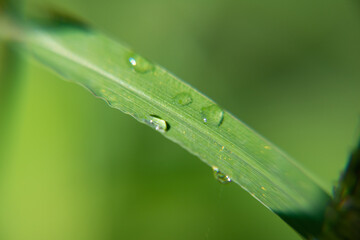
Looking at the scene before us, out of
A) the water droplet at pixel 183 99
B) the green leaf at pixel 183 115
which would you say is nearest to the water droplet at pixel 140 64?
the green leaf at pixel 183 115

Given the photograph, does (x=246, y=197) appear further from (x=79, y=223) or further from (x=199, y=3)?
(x=199, y=3)

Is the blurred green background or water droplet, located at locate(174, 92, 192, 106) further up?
water droplet, located at locate(174, 92, 192, 106)

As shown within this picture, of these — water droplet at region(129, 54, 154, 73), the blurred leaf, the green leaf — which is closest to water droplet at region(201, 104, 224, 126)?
the green leaf

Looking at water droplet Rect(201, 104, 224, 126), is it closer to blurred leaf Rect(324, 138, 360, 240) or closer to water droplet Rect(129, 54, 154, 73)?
water droplet Rect(129, 54, 154, 73)

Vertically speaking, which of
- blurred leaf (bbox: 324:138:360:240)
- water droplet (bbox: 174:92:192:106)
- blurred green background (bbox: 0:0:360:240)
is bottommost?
blurred green background (bbox: 0:0:360:240)

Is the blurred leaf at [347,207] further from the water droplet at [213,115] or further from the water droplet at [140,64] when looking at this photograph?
the water droplet at [140,64]

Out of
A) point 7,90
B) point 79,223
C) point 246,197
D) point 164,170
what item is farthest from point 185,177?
point 7,90
